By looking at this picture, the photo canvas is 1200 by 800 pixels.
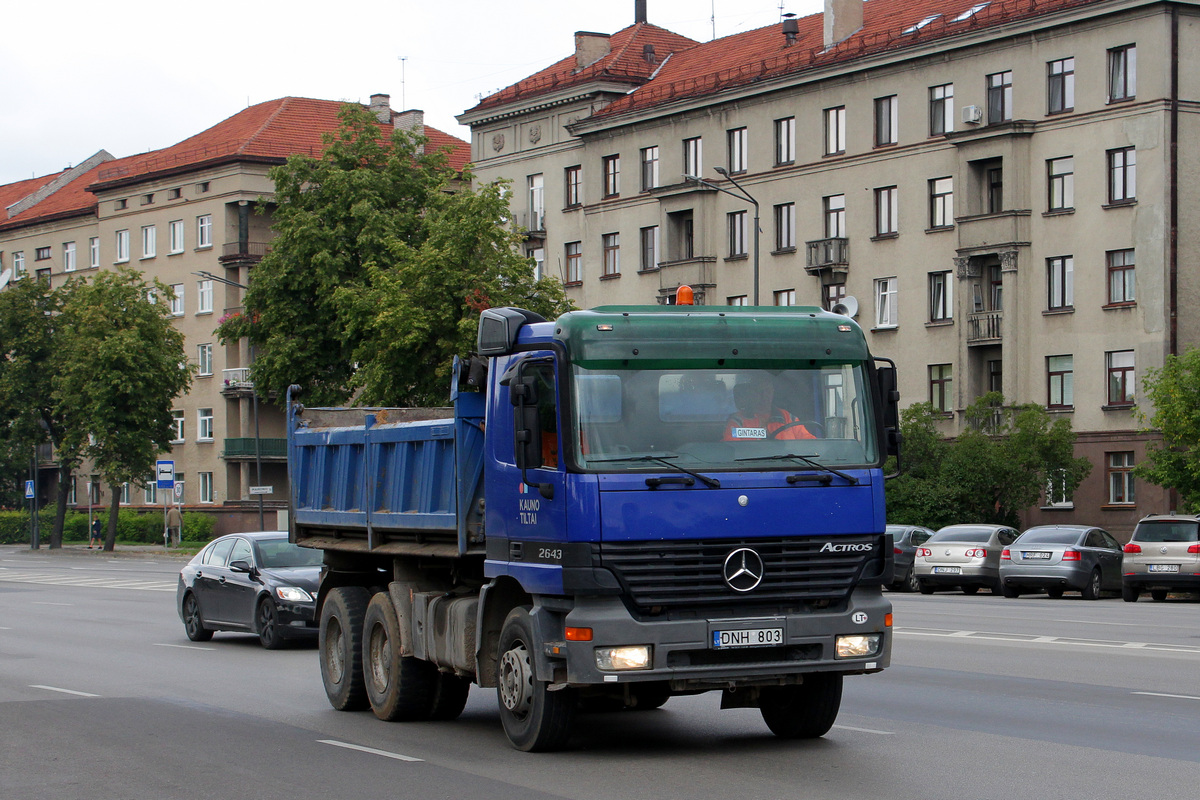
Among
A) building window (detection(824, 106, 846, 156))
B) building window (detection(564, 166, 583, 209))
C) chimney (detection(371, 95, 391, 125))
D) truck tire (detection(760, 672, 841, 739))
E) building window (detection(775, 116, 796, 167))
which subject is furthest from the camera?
chimney (detection(371, 95, 391, 125))

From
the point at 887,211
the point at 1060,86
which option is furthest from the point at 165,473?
the point at 1060,86

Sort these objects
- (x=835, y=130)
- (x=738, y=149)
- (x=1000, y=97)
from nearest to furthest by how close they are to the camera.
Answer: (x=1000, y=97)
(x=835, y=130)
(x=738, y=149)

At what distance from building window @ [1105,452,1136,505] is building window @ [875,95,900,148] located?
41.2 ft

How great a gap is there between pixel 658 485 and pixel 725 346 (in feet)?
3.49

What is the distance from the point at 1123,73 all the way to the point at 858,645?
40670 millimetres

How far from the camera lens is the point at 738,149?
192 feet

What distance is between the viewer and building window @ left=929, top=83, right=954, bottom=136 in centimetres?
5144

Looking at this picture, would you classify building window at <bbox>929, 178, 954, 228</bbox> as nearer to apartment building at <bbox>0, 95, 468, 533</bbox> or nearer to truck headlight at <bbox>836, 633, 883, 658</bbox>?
apartment building at <bbox>0, 95, 468, 533</bbox>

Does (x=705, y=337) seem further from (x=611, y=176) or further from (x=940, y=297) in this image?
(x=611, y=176)

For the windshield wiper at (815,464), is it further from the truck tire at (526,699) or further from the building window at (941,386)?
the building window at (941,386)

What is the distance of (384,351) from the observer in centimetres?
4456

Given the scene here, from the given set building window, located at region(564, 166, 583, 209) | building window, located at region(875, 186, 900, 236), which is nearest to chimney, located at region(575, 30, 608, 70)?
building window, located at region(564, 166, 583, 209)

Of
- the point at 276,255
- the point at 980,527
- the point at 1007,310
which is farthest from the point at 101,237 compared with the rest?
the point at 980,527

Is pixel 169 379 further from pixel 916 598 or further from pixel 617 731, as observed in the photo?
pixel 617 731
